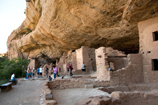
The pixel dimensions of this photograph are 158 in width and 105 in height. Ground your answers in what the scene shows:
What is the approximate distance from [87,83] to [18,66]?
40.5ft

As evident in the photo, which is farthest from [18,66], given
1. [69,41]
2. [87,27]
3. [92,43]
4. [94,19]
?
[94,19]

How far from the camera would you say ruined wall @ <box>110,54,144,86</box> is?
6508 mm

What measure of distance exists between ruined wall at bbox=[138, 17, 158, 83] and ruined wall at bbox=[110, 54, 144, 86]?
0.87 ft

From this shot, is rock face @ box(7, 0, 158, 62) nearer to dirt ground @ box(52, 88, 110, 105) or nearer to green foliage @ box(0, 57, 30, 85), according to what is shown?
dirt ground @ box(52, 88, 110, 105)

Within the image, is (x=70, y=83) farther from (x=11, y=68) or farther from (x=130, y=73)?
(x=11, y=68)

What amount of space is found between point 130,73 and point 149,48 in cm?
160

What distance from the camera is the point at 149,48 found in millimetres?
6773

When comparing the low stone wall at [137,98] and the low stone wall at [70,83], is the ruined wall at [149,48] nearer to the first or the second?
the low stone wall at [70,83]

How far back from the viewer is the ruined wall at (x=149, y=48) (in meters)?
6.53

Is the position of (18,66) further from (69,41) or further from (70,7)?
(70,7)

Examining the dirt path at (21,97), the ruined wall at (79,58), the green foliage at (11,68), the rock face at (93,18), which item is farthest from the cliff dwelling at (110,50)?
the green foliage at (11,68)

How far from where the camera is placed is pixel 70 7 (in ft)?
26.3

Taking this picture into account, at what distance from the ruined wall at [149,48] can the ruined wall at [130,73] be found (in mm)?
266

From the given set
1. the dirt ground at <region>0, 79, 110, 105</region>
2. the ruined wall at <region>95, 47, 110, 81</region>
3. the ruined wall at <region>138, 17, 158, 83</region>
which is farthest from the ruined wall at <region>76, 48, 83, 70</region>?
the dirt ground at <region>0, 79, 110, 105</region>
